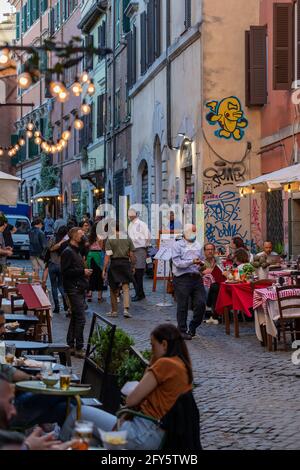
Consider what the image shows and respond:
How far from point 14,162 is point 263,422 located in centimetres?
6162

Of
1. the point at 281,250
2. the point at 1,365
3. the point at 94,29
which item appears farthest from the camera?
the point at 94,29

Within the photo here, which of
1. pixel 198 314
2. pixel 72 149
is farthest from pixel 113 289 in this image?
pixel 72 149

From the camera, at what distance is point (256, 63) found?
23656mm

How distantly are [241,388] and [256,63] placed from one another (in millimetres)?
13274

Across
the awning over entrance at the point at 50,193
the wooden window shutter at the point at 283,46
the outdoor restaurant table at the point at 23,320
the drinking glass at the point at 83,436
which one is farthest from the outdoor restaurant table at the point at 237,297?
the awning over entrance at the point at 50,193

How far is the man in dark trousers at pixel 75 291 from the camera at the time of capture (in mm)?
14039

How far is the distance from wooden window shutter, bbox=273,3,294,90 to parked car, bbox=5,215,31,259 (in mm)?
22001

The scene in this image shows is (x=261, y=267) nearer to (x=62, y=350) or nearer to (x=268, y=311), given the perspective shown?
(x=268, y=311)

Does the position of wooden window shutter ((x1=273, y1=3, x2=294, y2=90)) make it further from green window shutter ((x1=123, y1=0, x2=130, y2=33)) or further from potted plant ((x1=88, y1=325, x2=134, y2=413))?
green window shutter ((x1=123, y1=0, x2=130, y2=33))

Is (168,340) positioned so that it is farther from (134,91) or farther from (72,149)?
(72,149)

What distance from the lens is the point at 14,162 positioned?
70188 millimetres

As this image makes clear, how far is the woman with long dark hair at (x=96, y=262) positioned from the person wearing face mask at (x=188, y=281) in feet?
19.9

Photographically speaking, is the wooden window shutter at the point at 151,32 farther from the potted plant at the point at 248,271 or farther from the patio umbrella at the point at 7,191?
the potted plant at the point at 248,271

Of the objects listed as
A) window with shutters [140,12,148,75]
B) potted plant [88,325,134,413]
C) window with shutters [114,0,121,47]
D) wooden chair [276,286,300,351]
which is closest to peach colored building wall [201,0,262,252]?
window with shutters [140,12,148,75]
